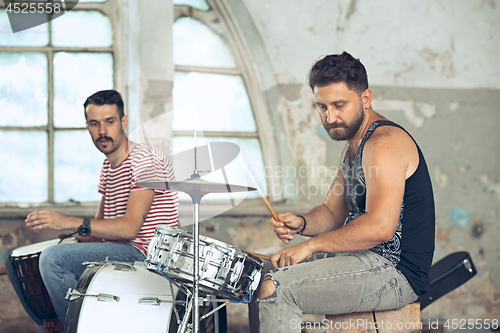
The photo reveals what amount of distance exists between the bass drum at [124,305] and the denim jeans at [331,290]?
327 mm

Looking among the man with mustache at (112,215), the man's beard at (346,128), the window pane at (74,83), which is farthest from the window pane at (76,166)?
the man's beard at (346,128)

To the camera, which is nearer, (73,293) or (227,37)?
(73,293)

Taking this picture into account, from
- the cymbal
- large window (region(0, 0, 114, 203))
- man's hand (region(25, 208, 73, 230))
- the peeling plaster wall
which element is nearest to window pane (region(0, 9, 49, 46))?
Answer: large window (region(0, 0, 114, 203))

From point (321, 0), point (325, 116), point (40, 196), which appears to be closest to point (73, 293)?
point (325, 116)

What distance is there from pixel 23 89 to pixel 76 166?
0.62 metres

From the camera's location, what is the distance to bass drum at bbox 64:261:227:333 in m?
1.63

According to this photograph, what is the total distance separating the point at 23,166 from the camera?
2939 millimetres

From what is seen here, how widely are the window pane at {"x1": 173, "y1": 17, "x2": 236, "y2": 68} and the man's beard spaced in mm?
1551

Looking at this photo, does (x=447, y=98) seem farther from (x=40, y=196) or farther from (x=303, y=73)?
(x=40, y=196)

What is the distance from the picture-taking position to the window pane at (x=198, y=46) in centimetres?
305

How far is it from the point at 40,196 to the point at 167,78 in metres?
1.16

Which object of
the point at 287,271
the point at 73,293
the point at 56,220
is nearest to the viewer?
the point at 287,271

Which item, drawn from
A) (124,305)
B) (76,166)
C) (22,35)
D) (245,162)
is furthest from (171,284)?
(22,35)

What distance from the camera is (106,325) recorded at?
1.64 m
